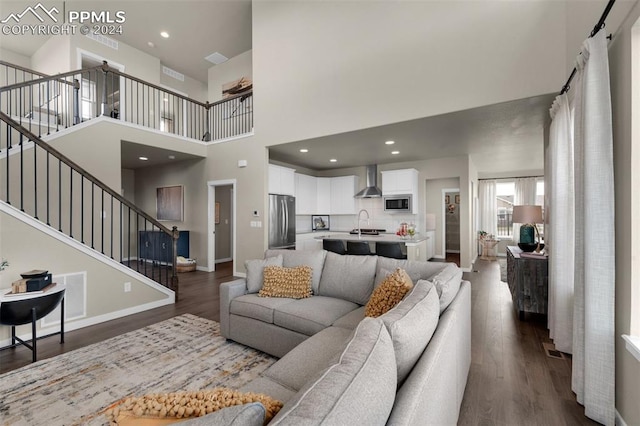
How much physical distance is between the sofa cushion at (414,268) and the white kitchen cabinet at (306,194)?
483 centimetres

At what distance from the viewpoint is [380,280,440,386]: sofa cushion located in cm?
114

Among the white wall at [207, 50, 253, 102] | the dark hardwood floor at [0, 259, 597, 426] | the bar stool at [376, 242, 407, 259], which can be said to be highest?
the white wall at [207, 50, 253, 102]

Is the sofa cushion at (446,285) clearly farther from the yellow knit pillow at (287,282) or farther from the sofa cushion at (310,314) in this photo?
the yellow knit pillow at (287,282)

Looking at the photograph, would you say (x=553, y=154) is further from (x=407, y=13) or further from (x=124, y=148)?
(x=124, y=148)

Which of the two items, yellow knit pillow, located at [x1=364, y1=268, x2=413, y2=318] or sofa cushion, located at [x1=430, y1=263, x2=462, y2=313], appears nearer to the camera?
sofa cushion, located at [x1=430, y1=263, x2=462, y2=313]

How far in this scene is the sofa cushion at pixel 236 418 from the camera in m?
0.65

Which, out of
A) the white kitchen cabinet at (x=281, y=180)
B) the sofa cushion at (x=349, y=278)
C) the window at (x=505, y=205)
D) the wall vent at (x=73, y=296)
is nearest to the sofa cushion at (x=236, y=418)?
the sofa cushion at (x=349, y=278)

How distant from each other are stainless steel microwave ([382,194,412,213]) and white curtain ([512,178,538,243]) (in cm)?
435

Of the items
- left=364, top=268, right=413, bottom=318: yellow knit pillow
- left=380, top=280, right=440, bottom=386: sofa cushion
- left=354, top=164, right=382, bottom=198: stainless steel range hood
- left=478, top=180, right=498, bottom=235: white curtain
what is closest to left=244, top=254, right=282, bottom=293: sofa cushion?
left=364, top=268, right=413, bottom=318: yellow knit pillow

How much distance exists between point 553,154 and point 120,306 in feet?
17.8

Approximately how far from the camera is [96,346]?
2.86m

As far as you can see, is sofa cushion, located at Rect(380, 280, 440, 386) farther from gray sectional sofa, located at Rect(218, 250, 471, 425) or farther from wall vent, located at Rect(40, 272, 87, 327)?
wall vent, located at Rect(40, 272, 87, 327)

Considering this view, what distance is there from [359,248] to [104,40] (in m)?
7.58

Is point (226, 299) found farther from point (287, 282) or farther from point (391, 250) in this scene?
point (391, 250)
